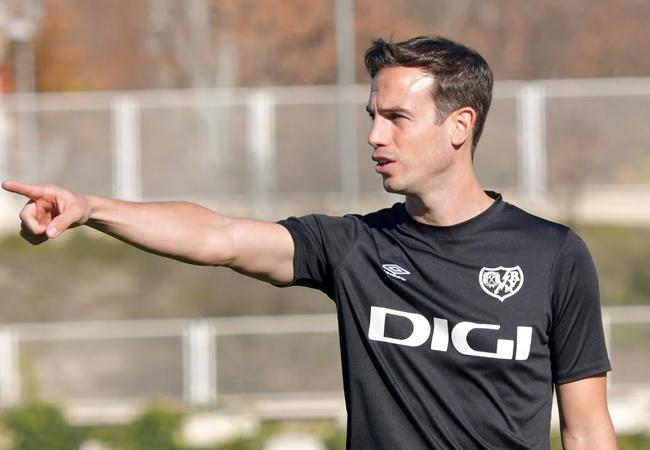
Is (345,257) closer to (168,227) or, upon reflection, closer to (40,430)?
(168,227)

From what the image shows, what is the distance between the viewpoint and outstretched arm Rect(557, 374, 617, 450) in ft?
14.9

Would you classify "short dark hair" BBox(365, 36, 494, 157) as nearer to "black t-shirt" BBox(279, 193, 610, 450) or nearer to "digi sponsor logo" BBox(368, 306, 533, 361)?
"black t-shirt" BBox(279, 193, 610, 450)

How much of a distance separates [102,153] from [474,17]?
9.30 m

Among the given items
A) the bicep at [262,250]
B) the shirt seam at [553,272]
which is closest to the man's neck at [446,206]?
the shirt seam at [553,272]

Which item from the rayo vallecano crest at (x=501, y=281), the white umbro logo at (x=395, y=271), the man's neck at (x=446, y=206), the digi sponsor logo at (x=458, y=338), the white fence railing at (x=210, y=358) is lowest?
the white fence railing at (x=210, y=358)

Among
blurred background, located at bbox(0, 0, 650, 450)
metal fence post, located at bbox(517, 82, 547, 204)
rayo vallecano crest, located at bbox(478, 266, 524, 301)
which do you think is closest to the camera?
rayo vallecano crest, located at bbox(478, 266, 524, 301)

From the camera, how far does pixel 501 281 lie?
177 inches

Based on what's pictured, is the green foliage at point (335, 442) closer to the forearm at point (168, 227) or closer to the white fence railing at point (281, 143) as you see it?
the forearm at point (168, 227)

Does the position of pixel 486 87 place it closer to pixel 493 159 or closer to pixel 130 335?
pixel 130 335

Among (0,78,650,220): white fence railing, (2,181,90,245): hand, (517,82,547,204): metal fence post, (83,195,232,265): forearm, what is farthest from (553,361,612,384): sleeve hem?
(517,82,547,204): metal fence post

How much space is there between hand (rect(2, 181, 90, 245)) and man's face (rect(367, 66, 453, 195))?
0.99 metres

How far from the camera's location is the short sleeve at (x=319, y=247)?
463 cm

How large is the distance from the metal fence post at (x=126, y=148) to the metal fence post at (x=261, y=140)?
1871mm

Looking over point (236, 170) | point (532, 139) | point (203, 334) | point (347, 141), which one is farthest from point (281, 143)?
point (203, 334)
